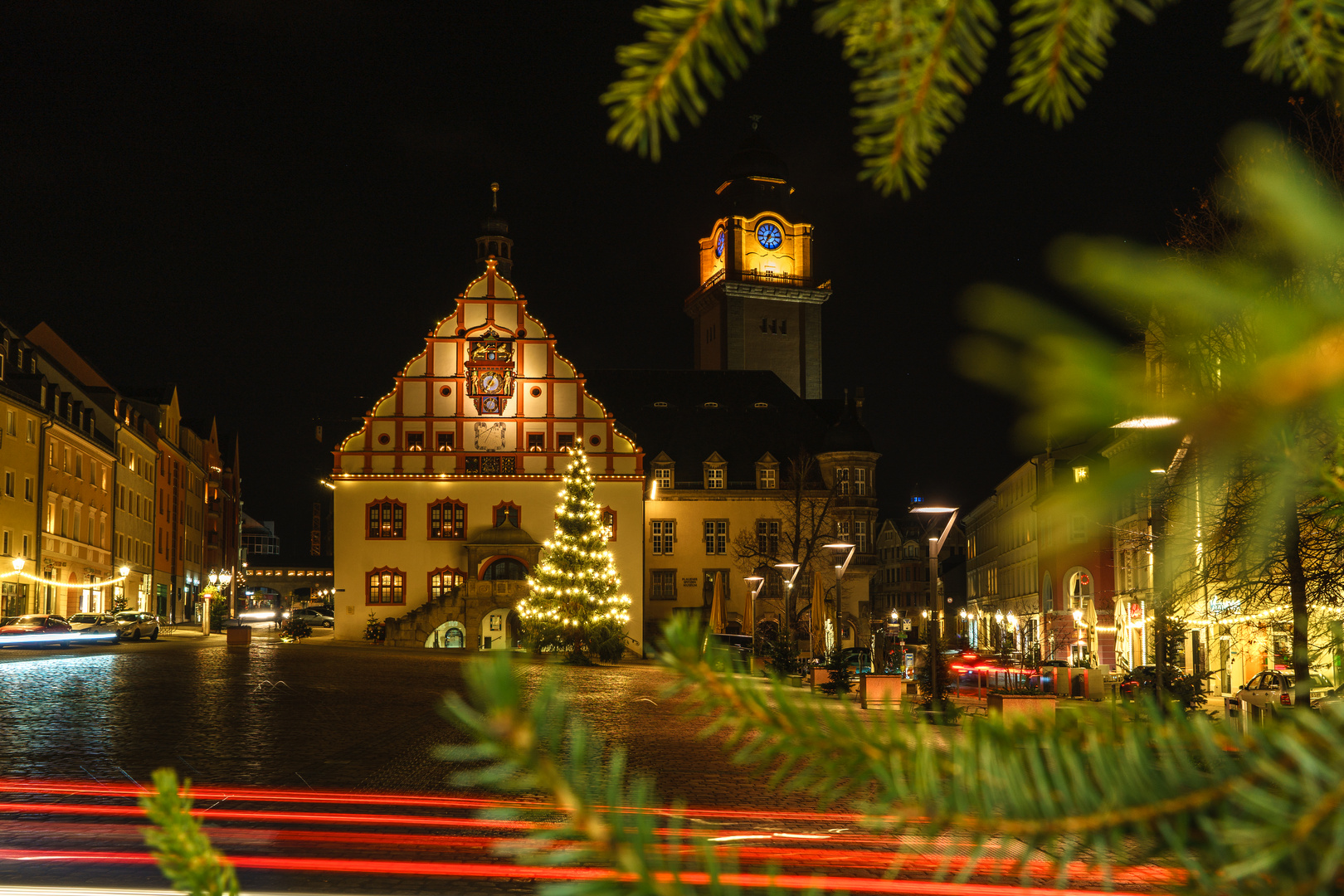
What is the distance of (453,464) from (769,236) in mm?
39333

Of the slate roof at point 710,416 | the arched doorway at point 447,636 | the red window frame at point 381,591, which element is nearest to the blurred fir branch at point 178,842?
the arched doorway at point 447,636

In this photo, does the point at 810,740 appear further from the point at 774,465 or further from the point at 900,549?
the point at 900,549

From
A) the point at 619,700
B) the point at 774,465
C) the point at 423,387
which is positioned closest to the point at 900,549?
the point at 774,465

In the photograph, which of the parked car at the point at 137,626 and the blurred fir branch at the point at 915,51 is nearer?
the blurred fir branch at the point at 915,51

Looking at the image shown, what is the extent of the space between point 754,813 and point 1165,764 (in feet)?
34.2

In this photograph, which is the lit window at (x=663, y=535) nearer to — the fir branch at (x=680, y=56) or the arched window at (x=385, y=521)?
the arched window at (x=385, y=521)

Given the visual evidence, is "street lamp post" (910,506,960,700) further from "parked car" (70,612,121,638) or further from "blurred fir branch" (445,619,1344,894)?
"parked car" (70,612,121,638)

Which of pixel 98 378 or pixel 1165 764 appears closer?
pixel 1165 764

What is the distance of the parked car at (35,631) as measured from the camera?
39.4m

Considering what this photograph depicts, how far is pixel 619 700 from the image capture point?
82.8 ft

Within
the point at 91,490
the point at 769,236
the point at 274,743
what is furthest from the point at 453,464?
the point at 769,236

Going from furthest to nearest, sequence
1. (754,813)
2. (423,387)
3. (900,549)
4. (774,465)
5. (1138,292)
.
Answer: (900,549) → (774,465) → (423,387) → (754,813) → (1138,292)

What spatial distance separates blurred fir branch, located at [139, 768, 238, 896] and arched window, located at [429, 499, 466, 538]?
2100 inches

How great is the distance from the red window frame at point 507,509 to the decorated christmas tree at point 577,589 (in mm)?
6196
